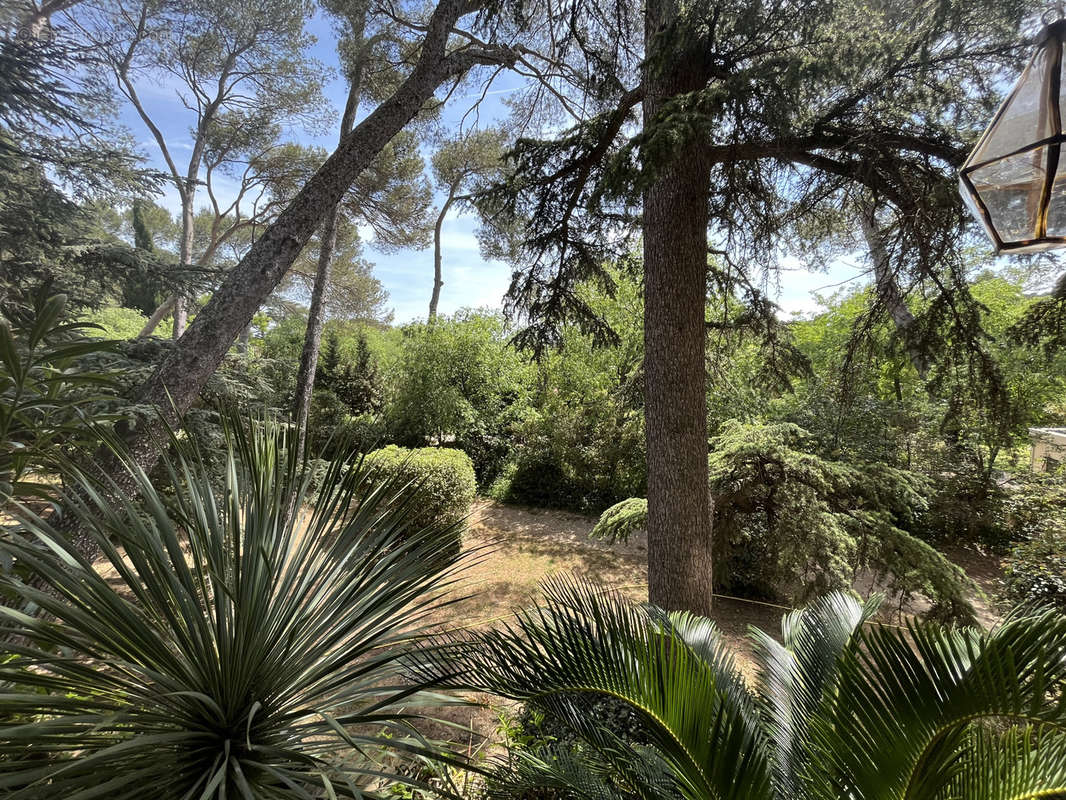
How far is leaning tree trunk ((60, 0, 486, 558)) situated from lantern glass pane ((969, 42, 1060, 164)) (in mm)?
4189

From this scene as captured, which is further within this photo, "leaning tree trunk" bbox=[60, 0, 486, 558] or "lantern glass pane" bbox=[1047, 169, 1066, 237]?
"leaning tree trunk" bbox=[60, 0, 486, 558]

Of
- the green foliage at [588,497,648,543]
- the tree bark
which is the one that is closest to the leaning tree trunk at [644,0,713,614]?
the green foliage at [588,497,648,543]

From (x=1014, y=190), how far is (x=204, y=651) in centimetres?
297

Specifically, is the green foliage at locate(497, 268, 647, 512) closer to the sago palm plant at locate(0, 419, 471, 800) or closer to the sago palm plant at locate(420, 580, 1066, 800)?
the sago palm plant at locate(420, 580, 1066, 800)

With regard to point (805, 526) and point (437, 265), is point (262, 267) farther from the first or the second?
point (437, 265)

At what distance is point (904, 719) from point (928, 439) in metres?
7.79

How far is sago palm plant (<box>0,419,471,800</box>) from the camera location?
39.0 inches

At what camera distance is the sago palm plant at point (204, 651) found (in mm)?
991

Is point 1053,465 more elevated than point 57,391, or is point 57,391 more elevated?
point 57,391

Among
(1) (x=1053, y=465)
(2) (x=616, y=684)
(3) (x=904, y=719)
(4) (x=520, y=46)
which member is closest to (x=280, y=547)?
(2) (x=616, y=684)

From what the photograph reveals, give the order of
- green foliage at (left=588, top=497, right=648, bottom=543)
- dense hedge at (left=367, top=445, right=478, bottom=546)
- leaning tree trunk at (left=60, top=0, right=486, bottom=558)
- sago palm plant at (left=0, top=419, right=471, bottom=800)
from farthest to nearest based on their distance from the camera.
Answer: dense hedge at (left=367, top=445, right=478, bottom=546), green foliage at (left=588, top=497, right=648, bottom=543), leaning tree trunk at (left=60, top=0, right=486, bottom=558), sago palm plant at (left=0, top=419, right=471, bottom=800)

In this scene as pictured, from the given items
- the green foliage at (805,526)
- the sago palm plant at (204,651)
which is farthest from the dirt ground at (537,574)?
the sago palm plant at (204,651)

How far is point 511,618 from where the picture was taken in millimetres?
4684

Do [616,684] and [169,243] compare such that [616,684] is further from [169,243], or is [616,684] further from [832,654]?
[169,243]
